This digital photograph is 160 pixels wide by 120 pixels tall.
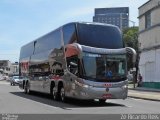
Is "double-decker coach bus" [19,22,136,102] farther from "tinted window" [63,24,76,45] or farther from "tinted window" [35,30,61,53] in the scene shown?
"tinted window" [35,30,61,53]

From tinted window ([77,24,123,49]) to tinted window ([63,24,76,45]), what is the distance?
1.45 feet

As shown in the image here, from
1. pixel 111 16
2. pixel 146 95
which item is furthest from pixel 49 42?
pixel 111 16

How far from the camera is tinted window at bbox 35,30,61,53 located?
25906 millimetres

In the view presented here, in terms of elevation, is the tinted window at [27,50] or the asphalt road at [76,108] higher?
the tinted window at [27,50]

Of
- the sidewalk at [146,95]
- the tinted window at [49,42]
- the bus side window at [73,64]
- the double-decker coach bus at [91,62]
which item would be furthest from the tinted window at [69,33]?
the sidewalk at [146,95]

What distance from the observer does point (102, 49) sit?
22.1 metres

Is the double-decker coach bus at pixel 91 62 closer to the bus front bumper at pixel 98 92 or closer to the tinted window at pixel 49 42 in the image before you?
the bus front bumper at pixel 98 92

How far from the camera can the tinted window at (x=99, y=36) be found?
22281mm

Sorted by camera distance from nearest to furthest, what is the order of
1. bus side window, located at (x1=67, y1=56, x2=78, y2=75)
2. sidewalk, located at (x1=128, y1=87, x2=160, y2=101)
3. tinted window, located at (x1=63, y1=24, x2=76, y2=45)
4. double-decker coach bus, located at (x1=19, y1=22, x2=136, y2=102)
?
double-decker coach bus, located at (x1=19, y1=22, x2=136, y2=102)
bus side window, located at (x1=67, y1=56, x2=78, y2=75)
tinted window, located at (x1=63, y1=24, x2=76, y2=45)
sidewalk, located at (x1=128, y1=87, x2=160, y2=101)

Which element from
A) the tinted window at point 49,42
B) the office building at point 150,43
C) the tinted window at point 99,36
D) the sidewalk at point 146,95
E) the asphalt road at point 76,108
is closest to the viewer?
the asphalt road at point 76,108

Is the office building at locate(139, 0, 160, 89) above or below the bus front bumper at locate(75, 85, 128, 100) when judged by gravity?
above

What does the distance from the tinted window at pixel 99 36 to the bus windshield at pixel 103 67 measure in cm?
61

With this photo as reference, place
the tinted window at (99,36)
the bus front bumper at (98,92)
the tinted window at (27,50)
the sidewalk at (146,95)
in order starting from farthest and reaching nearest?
the tinted window at (27,50), the sidewalk at (146,95), the tinted window at (99,36), the bus front bumper at (98,92)

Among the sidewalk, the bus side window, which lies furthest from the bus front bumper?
the sidewalk
